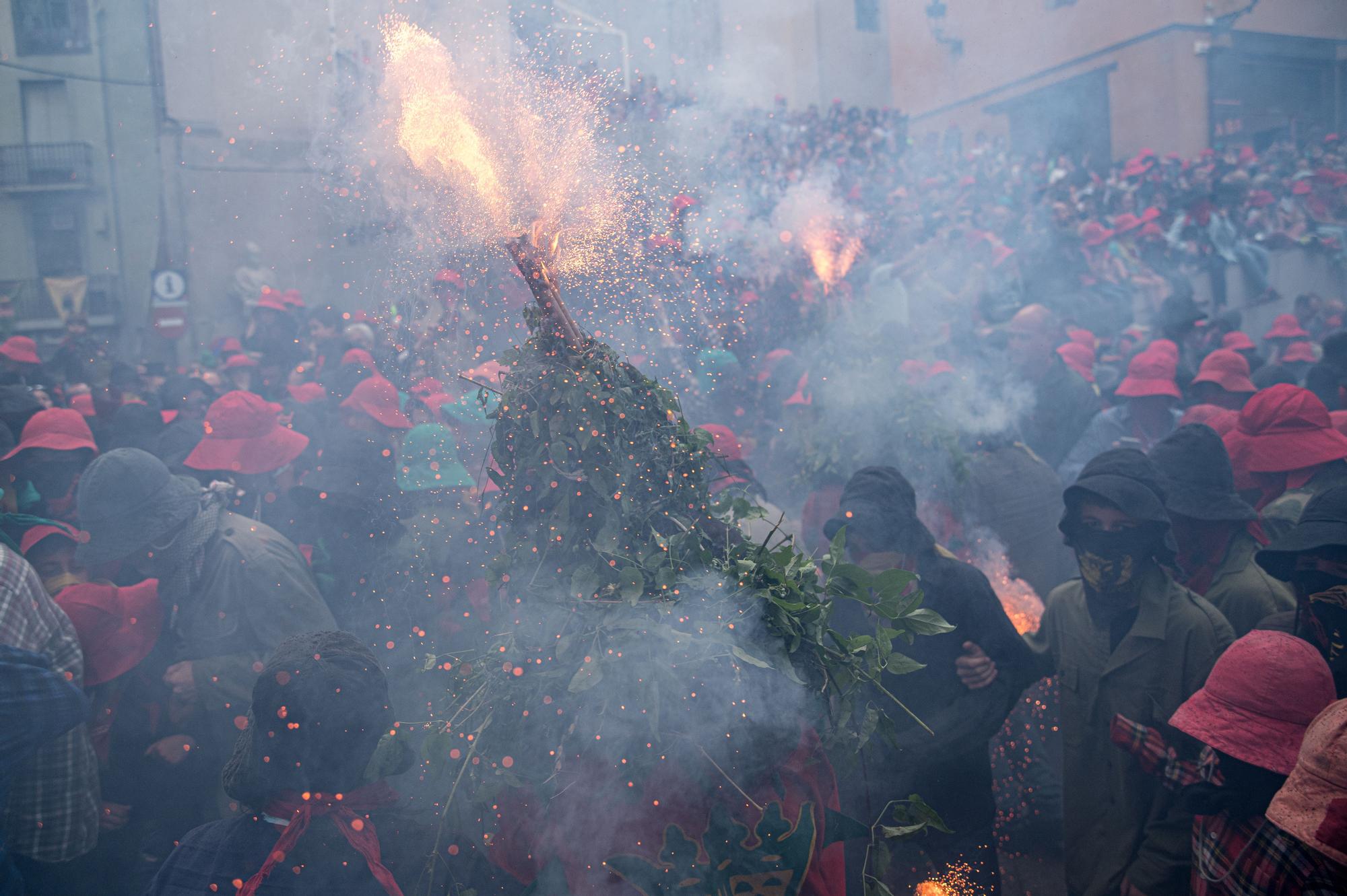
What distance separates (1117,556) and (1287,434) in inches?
75.6

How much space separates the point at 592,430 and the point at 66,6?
23.2 metres

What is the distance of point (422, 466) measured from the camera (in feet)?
15.4

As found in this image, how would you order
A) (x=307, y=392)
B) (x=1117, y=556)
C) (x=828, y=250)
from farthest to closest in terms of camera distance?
(x=828, y=250), (x=307, y=392), (x=1117, y=556)

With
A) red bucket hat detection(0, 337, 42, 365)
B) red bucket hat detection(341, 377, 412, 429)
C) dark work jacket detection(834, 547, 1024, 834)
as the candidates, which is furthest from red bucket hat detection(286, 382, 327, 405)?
dark work jacket detection(834, 547, 1024, 834)

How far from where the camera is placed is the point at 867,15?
67.8 feet

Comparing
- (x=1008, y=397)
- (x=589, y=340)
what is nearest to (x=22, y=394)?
(x=589, y=340)

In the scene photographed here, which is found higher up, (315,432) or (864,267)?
(864,267)

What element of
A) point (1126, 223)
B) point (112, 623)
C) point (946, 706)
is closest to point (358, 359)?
point (112, 623)

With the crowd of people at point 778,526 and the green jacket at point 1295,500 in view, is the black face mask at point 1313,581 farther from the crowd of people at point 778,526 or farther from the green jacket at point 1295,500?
the green jacket at point 1295,500

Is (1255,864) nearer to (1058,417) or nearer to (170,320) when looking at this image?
(1058,417)

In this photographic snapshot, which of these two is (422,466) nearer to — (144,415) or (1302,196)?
(144,415)

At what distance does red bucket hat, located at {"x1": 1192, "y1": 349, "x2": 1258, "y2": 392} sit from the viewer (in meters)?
6.28

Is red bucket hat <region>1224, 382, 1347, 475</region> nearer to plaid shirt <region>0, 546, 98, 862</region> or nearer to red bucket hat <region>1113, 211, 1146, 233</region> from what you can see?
plaid shirt <region>0, 546, 98, 862</region>

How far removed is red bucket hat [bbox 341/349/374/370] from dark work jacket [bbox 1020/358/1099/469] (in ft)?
18.1
